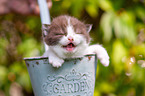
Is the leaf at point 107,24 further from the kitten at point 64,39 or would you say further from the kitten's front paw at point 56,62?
the kitten's front paw at point 56,62

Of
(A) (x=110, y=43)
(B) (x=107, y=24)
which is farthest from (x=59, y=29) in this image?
(A) (x=110, y=43)

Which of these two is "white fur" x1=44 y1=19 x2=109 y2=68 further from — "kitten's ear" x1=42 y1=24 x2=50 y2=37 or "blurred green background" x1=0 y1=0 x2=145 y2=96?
"blurred green background" x1=0 y1=0 x2=145 y2=96

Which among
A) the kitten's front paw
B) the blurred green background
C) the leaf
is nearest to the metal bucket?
the kitten's front paw

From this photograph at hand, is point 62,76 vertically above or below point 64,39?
below

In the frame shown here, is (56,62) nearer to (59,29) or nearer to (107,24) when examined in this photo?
(59,29)

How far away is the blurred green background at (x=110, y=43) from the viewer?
163cm

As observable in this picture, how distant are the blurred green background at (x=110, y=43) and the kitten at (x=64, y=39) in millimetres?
708

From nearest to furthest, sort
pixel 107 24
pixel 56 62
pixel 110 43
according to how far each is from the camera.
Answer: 1. pixel 56 62
2. pixel 107 24
3. pixel 110 43

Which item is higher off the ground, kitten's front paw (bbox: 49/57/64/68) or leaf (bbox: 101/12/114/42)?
leaf (bbox: 101/12/114/42)

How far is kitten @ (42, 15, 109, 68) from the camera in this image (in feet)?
2.37

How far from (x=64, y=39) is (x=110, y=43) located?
1.08 meters

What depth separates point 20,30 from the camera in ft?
7.11

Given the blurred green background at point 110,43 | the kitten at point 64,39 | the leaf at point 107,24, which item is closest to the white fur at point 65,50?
the kitten at point 64,39

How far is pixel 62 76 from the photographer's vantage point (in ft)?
2.35
